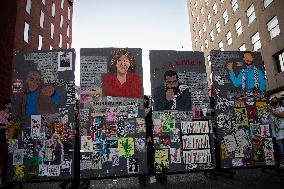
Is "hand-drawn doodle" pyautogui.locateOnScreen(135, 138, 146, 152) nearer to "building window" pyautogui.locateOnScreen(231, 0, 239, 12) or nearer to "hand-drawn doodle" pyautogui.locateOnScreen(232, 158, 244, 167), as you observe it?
"hand-drawn doodle" pyautogui.locateOnScreen(232, 158, 244, 167)

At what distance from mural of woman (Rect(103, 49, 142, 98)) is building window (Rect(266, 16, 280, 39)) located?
18682 millimetres

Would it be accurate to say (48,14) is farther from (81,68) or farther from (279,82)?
(81,68)

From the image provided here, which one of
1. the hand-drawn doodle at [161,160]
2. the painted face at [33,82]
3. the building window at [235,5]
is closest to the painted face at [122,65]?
the painted face at [33,82]

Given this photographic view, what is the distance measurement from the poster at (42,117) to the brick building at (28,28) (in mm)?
14832

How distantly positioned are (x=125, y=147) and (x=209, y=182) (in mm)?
1877

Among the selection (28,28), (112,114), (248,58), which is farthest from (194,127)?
(28,28)

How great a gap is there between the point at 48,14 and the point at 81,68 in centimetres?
2543

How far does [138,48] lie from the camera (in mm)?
6359

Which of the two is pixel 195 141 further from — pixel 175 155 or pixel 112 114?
pixel 112 114

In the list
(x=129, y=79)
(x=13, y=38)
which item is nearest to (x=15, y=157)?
(x=129, y=79)

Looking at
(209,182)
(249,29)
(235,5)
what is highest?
(235,5)

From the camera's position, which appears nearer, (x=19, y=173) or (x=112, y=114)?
(x=19, y=173)

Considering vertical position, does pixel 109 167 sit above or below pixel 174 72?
below

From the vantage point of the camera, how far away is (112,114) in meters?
5.96
